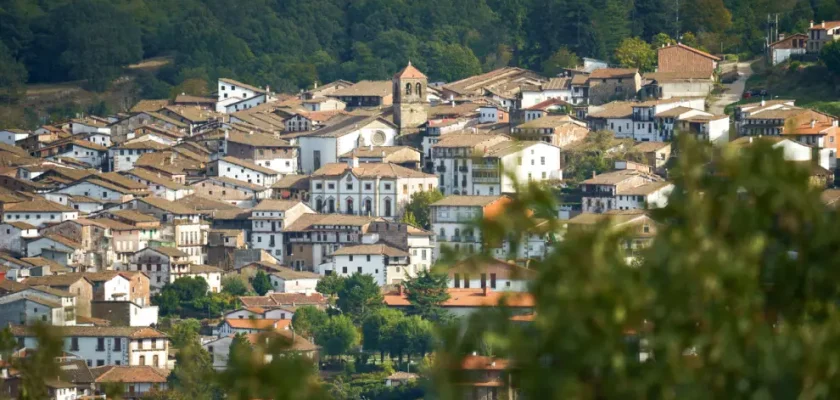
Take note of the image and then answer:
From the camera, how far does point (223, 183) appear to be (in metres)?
51.9

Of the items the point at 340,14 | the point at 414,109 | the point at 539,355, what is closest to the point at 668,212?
the point at 539,355

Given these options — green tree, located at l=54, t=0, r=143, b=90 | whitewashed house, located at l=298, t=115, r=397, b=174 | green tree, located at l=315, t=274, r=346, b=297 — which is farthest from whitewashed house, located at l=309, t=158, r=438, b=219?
green tree, located at l=54, t=0, r=143, b=90

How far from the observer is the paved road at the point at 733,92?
53625 mm

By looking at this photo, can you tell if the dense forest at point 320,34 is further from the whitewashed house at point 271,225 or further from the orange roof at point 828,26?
the whitewashed house at point 271,225

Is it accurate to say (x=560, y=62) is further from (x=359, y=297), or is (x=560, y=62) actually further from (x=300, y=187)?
(x=359, y=297)

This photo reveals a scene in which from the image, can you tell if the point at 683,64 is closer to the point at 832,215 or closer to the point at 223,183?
the point at 223,183

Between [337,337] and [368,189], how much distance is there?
395 inches

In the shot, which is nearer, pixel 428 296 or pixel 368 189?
pixel 428 296

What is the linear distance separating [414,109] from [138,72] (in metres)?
22.7

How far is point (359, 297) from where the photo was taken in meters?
43.1

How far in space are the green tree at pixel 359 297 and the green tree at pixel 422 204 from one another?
4.93 m

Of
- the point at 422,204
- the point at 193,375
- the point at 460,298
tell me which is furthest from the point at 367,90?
the point at 193,375

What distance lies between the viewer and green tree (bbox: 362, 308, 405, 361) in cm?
4012

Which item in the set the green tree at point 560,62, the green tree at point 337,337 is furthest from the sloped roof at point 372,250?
the green tree at point 560,62
